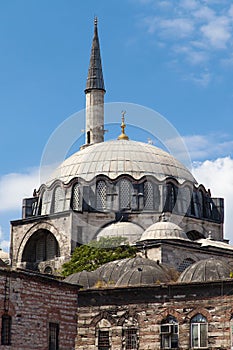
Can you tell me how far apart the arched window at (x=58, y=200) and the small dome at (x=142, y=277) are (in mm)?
23771

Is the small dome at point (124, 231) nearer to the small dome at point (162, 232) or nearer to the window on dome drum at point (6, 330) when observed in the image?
the small dome at point (162, 232)

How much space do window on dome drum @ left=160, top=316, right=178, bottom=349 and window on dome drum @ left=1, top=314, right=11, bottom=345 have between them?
274 inches

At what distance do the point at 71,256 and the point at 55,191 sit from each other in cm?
647

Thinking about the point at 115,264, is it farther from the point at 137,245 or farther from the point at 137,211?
the point at 137,211

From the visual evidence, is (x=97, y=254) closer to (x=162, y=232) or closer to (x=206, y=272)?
(x=162, y=232)

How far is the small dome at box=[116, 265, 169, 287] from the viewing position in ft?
126

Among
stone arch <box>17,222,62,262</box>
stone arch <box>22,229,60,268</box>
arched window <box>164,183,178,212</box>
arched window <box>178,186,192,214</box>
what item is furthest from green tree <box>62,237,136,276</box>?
arched window <box>178,186,192,214</box>

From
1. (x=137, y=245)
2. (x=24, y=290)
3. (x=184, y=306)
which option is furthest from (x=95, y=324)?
(x=137, y=245)

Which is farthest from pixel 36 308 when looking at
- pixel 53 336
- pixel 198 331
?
pixel 198 331

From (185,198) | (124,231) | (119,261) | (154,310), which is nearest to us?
(154,310)

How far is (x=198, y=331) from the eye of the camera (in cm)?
3578

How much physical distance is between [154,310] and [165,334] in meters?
0.96

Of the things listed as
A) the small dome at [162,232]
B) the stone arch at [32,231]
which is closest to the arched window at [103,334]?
the small dome at [162,232]

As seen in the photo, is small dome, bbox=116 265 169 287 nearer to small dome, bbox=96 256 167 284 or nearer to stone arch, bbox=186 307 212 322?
small dome, bbox=96 256 167 284
